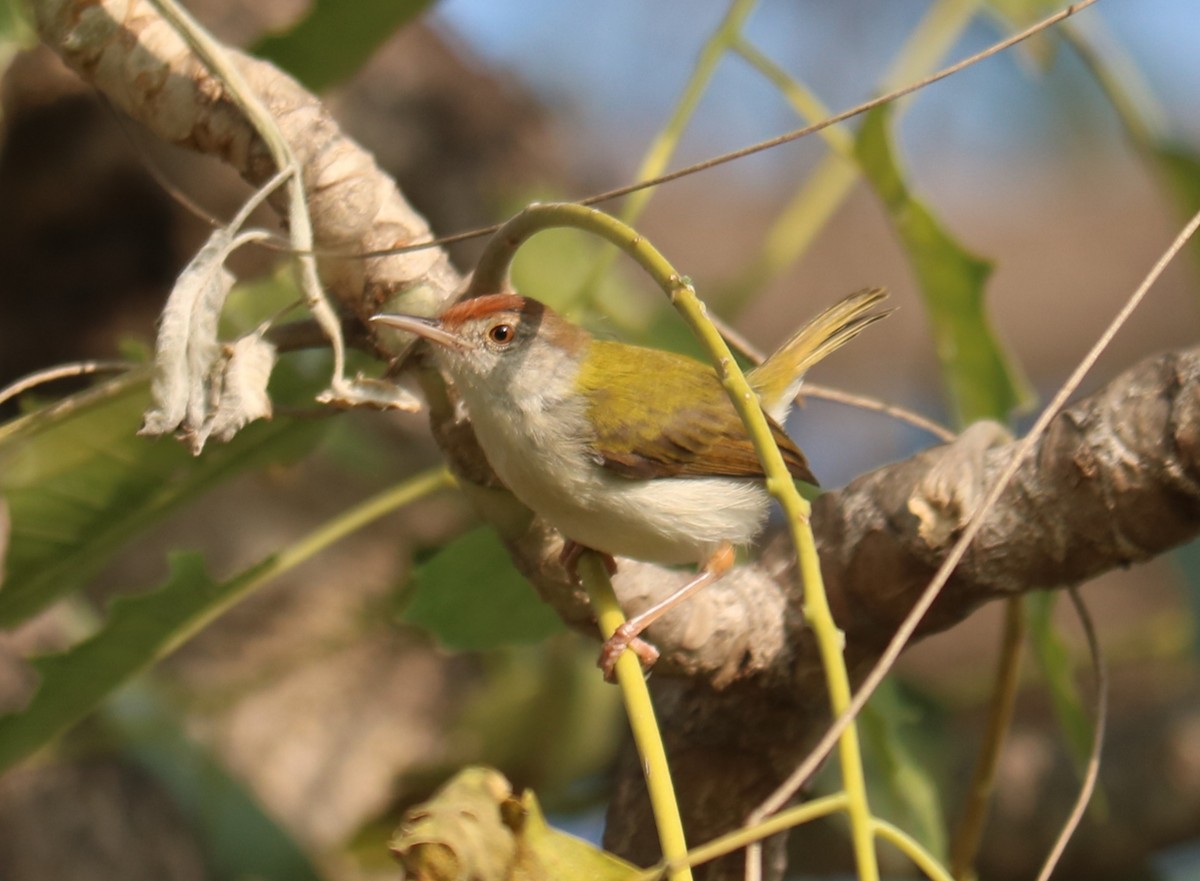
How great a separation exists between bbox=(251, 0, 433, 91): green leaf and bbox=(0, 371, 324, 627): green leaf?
2.21ft

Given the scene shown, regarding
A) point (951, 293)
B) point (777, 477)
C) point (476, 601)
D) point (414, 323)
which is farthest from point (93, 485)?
point (951, 293)

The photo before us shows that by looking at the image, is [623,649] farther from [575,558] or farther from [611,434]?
[611,434]

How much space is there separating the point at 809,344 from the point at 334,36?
108cm

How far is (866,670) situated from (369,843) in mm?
2044

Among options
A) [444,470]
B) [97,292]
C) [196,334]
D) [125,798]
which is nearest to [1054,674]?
[444,470]

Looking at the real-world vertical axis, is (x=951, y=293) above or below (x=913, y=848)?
above

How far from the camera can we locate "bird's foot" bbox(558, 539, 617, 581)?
1.73 metres

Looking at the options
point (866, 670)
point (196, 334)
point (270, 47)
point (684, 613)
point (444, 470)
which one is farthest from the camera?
point (270, 47)

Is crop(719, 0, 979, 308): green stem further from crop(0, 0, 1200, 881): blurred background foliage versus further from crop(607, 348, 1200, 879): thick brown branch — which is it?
crop(607, 348, 1200, 879): thick brown branch

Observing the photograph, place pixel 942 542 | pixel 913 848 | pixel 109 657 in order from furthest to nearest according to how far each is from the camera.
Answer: pixel 109 657, pixel 942 542, pixel 913 848

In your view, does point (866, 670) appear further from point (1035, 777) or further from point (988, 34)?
point (988, 34)

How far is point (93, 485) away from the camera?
2.16 meters

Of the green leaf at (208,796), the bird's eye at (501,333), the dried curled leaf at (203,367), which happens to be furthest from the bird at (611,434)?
the green leaf at (208,796)

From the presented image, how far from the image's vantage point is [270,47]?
7.61 feet
